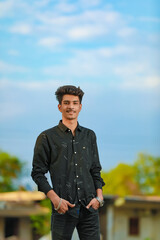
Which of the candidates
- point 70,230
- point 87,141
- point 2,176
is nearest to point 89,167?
point 87,141

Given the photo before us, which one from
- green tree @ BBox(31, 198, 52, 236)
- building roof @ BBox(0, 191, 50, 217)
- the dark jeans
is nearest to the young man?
the dark jeans

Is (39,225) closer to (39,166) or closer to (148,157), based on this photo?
(148,157)

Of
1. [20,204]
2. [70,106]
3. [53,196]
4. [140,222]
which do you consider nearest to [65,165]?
[53,196]

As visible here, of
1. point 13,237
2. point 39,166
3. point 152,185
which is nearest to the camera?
point 39,166

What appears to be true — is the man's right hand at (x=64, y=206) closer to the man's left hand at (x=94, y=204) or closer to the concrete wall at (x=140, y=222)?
the man's left hand at (x=94, y=204)

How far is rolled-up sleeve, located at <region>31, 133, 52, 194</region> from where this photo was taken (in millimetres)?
1780

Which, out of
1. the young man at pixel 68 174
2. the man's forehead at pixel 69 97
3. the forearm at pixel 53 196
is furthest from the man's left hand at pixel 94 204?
the man's forehead at pixel 69 97

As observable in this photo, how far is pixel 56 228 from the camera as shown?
71.3 inches

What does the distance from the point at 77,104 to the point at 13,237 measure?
3715 mm

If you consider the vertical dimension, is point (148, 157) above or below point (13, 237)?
above

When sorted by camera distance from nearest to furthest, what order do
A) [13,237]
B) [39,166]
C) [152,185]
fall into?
[39,166] < [13,237] < [152,185]

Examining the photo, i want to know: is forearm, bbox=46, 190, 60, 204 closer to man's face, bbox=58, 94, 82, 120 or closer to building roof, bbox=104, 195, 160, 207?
man's face, bbox=58, 94, 82, 120

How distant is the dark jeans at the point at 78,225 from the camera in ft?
5.89

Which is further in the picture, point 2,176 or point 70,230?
point 2,176
